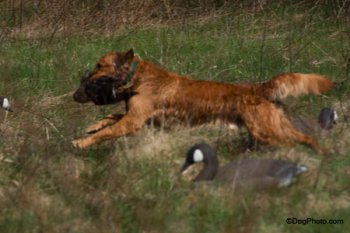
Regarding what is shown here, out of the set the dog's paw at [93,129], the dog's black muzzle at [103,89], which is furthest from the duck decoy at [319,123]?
the dog's paw at [93,129]

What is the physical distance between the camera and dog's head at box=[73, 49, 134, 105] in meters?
7.82

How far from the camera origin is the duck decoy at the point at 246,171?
20.5ft

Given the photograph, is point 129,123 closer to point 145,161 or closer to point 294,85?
point 145,161

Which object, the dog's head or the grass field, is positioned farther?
the dog's head

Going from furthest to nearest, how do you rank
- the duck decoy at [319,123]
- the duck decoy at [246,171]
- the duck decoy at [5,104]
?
1. the duck decoy at [5,104]
2. the duck decoy at [319,123]
3. the duck decoy at [246,171]

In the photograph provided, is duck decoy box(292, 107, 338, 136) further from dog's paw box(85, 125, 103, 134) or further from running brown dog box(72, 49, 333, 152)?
dog's paw box(85, 125, 103, 134)

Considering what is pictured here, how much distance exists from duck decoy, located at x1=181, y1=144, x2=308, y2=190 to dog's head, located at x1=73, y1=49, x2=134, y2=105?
4.99 ft

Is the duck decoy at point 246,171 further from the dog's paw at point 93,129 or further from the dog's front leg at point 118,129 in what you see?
the dog's paw at point 93,129

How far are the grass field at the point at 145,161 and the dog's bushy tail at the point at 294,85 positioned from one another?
1.78ft

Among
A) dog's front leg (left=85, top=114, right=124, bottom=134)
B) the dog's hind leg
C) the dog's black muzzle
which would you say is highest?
the dog's black muzzle

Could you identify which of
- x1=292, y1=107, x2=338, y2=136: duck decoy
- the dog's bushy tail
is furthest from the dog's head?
x1=292, y1=107, x2=338, y2=136: duck decoy

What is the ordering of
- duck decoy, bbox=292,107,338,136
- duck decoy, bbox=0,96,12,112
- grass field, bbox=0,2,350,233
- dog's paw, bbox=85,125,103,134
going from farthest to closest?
duck decoy, bbox=0,96,12,112, dog's paw, bbox=85,125,103,134, duck decoy, bbox=292,107,338,136, grass field, bbox=0,2,350,233

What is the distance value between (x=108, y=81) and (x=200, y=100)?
93cm

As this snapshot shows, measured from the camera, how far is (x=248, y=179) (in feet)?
20.7
